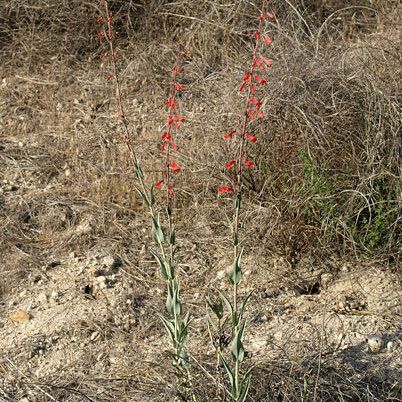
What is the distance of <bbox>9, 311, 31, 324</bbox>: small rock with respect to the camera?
13.1 feet

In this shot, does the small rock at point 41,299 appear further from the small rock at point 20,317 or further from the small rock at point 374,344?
the small rock at point 374,344

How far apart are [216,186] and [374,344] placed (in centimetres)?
135

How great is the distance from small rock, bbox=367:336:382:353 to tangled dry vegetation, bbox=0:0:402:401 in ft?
0.48

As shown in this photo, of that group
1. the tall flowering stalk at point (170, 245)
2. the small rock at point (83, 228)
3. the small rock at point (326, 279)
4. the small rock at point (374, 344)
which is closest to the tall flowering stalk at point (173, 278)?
the tall flowering stalk at point (170, 245)

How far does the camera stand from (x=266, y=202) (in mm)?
4332

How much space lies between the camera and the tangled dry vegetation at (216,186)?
11.5 ft

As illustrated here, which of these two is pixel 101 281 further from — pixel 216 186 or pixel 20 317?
pixel 216 186

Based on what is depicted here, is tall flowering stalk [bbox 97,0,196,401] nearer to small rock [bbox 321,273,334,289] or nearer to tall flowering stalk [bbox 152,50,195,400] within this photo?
tall flowering stalk [bbox 152,50,195,400]

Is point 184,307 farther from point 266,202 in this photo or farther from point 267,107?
point 267,107

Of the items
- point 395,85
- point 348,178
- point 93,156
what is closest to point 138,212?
point 93,156

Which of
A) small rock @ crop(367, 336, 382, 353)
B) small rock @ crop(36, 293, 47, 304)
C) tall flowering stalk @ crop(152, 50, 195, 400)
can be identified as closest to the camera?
tall flowering stalk @ crop(152, 50, 195, 400)

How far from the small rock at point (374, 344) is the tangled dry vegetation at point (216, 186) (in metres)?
0.15

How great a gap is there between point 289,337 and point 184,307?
61 cm

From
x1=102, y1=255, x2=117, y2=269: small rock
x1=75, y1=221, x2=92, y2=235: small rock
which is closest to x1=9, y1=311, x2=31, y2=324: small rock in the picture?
x1=102, y1=255, x2=117, y2=269: small rock
